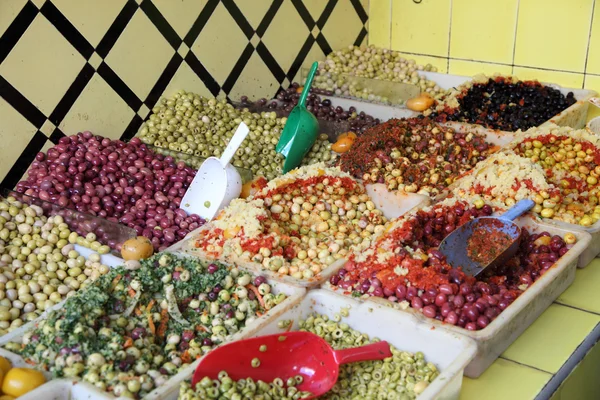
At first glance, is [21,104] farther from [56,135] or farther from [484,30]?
[484,30]

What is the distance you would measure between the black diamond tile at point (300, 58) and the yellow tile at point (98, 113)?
1.20 metres

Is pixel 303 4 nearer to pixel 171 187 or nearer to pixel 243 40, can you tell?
pixel 243 40

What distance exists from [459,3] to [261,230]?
7.91 feet

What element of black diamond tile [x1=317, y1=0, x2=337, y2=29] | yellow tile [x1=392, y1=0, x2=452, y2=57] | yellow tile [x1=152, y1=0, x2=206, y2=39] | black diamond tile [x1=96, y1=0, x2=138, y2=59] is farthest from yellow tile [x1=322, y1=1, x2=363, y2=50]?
black diamond tile [x1=96, y1=0, x2=138, y2=59]

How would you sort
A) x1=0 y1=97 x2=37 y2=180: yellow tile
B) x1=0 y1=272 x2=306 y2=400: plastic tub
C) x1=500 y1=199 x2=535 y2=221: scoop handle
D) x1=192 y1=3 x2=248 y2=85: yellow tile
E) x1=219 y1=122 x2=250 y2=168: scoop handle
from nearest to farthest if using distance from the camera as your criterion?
x1=0 y1=272 x2=306 y2=400: plastic tub < x1=500 y1=199 x2=535 y2=221: scoop handle < x1=219 y1=122 x2=250 y2=168: scoop handle < x1=0 y1=97 x2=37 y2=180: yellow tile < x1=192 y1=3 x2=248 y2=85: yellow tile

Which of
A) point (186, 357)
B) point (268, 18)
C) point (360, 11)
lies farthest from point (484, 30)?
point (186, 357)

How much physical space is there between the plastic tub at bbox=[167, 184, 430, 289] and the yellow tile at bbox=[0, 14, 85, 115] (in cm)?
102

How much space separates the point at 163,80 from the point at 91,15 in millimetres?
519

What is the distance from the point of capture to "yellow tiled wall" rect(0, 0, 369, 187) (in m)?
2.81

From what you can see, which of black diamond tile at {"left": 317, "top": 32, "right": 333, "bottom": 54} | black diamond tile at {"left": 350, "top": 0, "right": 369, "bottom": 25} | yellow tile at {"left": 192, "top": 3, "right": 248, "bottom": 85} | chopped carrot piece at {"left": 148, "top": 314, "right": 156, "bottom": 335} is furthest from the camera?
black diamond tile at {"left": 350, "top": 0, "right": 369, "bottom": 25}

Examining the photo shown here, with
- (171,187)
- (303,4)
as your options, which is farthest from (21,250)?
(303,4)

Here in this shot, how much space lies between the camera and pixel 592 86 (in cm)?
370

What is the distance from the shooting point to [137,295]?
1981 mm

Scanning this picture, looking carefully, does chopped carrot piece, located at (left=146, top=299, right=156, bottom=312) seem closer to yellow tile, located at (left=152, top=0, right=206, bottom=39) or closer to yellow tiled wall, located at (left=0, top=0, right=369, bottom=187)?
yellow tiled wall, located at (left=0, top=0, right=369, bottom=187)
